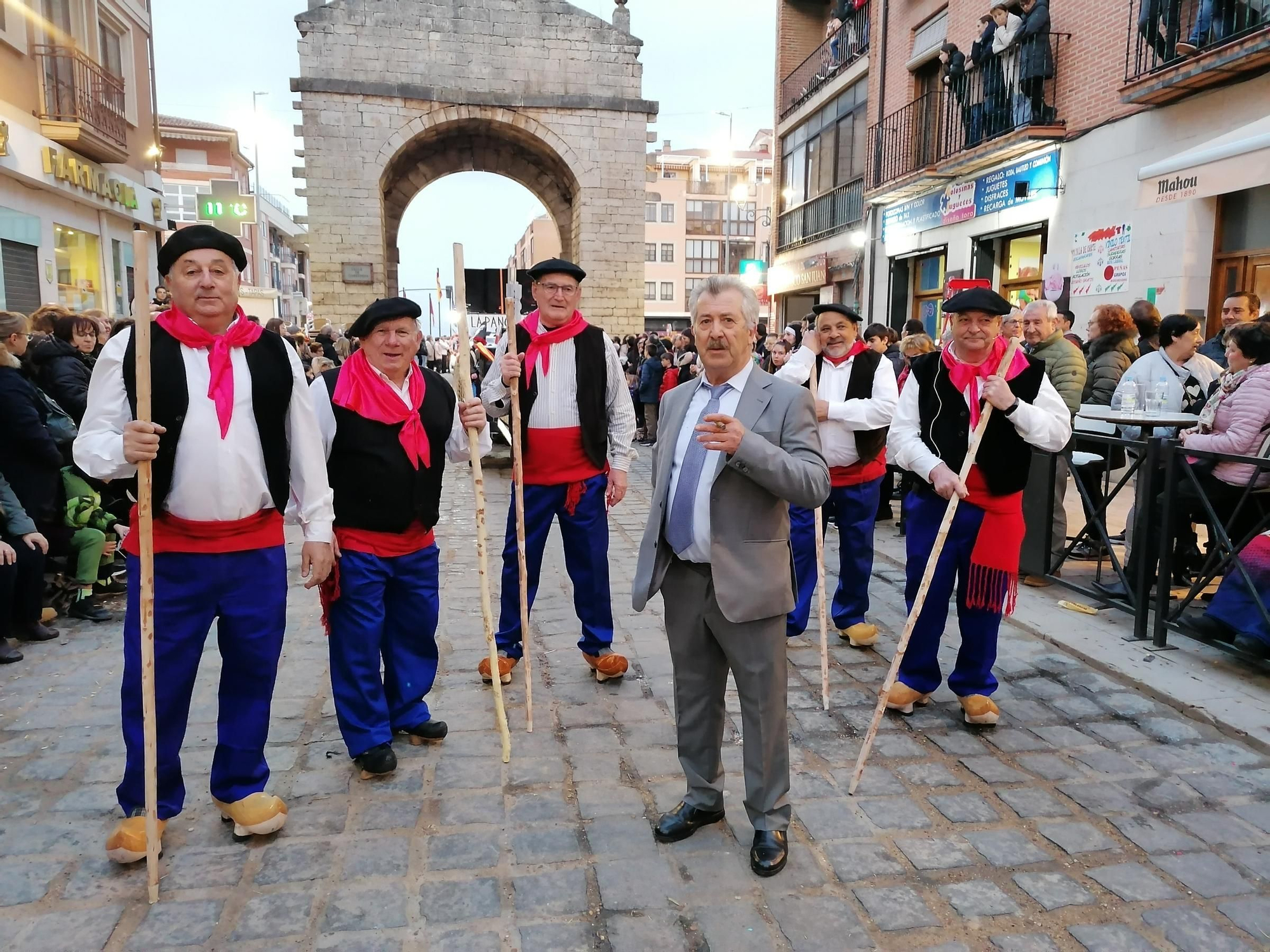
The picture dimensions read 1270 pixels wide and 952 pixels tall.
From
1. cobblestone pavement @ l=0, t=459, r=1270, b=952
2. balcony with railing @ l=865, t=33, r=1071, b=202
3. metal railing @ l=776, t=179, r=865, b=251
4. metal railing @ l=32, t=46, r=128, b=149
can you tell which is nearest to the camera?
cobblestone pavement @ l=0, t=459, r=1270, b=952

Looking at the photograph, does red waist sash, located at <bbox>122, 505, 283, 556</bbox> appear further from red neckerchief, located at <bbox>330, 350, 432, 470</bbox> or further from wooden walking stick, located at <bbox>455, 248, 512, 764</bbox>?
wooden walking stick, located at <bbox>455, 248, 512, 764</bbox>

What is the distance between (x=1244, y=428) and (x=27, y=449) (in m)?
7.08

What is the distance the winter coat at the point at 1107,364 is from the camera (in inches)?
274

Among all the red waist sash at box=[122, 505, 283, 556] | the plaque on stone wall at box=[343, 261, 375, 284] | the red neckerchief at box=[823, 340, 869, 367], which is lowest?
the red waist sash at box=[122, 505, 283, 556]

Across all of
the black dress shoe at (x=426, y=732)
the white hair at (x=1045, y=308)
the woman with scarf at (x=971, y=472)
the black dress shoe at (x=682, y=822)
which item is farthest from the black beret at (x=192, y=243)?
the white hair at (x=1045, y=308)

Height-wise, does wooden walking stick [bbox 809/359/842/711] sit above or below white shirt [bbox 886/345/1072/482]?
below

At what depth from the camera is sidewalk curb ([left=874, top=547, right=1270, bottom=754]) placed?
3901 mm

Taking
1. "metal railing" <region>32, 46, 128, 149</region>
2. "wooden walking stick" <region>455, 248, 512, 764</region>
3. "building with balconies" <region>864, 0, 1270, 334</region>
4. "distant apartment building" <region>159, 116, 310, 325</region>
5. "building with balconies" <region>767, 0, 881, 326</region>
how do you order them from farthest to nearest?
"distant apartment building" <region>159, 116, 310, 325</region> < "building with balconies" <region>767, 0, 881, 326</region> < "metal railing" <region>32, 46, 128, 149</region> < "building with balconies" <region>864, 0, 1270, 334</region> < "wooden walking stick" <region>455, 248, 512, 764</region>

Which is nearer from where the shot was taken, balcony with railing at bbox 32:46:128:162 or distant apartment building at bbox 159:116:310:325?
balcony with railing at bbox 32:46:128:162

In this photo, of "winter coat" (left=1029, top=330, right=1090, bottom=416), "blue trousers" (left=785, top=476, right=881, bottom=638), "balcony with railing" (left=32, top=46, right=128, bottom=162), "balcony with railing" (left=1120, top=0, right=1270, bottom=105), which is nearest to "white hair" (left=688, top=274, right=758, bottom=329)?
"blue trousers" (left=785, top=476, right=881, bottom=638)

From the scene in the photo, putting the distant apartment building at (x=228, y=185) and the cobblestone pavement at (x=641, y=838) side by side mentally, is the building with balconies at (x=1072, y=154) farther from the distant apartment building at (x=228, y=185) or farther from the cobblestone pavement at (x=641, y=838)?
the distant apartment building at (x=228, y=185)

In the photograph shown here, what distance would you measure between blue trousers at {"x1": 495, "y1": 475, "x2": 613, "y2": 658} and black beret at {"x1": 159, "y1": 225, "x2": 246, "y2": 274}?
2.00 metres

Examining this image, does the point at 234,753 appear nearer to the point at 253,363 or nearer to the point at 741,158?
the point at 253,363

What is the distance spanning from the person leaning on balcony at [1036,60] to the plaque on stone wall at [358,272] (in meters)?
14.7
